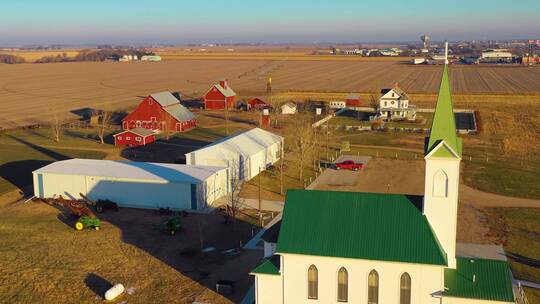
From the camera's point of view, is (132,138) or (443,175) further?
(132,138)

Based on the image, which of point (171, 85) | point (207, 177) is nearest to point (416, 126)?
point (207, 177)

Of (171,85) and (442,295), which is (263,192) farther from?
(171,85)

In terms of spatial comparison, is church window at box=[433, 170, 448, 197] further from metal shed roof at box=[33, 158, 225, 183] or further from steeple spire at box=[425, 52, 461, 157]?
metal shed roof at box=[33, 158, 225, 183]

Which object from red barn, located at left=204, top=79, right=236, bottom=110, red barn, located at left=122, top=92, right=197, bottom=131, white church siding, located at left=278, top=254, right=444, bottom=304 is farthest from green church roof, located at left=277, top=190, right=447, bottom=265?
red barn, located at left=204, top=79, right=236, bottom=110

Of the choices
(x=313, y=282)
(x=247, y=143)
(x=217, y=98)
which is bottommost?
(x=313, y=282)

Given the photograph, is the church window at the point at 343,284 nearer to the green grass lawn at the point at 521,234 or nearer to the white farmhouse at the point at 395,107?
the green grass lawn at the point at 521,234

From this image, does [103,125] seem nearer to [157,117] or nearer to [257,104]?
[157,117]

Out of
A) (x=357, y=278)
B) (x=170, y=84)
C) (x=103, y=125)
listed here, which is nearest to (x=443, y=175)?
(x=357, y=278)
